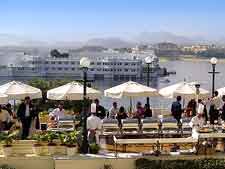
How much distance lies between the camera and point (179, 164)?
15906 millimetres

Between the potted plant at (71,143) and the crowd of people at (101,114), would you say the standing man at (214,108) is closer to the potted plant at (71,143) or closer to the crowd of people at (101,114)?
the crowd of people at (101,114)

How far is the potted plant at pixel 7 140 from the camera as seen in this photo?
52.3 feet

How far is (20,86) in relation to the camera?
21.4 metres

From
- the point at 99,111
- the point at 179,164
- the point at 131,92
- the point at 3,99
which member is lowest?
the point at 179,164

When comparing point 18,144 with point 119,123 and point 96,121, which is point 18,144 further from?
point 119,123

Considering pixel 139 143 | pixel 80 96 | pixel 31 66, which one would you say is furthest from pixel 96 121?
pixel 31 66

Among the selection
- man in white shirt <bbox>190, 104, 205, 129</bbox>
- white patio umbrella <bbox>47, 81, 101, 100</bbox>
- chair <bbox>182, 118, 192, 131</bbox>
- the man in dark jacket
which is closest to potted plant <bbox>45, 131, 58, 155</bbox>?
the man in dark jacket

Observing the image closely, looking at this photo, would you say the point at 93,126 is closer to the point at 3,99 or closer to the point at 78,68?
the point at 3,99

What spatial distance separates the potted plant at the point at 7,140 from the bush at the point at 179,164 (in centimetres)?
353

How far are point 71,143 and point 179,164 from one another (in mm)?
3066

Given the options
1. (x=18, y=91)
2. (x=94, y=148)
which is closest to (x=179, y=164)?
(x=94, y=148)

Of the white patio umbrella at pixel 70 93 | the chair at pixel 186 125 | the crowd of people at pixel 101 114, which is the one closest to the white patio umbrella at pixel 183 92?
Result: the crowd of people at pixel 101 114

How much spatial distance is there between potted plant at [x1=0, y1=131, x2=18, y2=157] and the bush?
3533 mm

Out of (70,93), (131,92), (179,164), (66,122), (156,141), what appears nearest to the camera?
(179,164)
